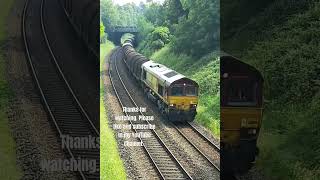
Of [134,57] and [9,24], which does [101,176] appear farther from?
[9,24]

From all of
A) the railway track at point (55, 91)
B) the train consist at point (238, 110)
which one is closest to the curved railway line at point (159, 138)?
the train consist at point (238, 110)

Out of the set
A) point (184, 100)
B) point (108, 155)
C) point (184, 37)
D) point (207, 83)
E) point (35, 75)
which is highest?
point (184, 37)

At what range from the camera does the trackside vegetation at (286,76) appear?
784cm

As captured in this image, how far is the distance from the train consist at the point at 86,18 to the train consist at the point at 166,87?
1.85 ft

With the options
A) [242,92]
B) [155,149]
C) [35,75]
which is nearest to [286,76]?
[242,92]

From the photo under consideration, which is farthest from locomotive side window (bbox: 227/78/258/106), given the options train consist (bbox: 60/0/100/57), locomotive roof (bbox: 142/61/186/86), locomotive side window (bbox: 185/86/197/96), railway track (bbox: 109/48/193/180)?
train consist (bbox: 60/0/100/57)

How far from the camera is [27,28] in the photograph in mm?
7164

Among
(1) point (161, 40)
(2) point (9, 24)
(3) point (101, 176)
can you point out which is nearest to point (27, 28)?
(2) point (9, 24)

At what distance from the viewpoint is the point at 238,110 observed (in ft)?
23.5

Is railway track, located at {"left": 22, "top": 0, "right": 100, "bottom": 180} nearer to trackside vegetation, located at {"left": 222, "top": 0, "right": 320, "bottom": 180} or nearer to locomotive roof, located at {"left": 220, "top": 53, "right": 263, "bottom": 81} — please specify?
locomotive roof, located at {"left": 220, "top": 53, "right": 263, "bottom": 81}

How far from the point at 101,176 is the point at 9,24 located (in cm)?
265

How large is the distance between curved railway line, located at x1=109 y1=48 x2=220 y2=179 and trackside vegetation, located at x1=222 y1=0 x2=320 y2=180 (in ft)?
4.01

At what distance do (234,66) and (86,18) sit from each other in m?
2.30

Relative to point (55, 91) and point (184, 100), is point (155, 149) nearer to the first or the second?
point (184, 100)
